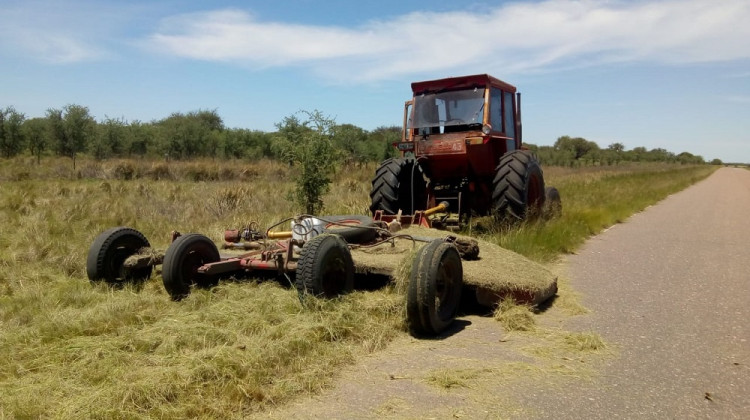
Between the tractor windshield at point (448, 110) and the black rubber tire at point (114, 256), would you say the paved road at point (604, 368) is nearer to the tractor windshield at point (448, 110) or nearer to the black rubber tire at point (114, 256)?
the black rubber tire at point (114, 256)

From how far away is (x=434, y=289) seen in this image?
442cm

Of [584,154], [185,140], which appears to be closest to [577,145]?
[584,154]

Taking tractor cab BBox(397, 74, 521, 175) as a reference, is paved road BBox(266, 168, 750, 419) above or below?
below

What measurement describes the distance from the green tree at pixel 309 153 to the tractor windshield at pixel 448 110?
6.52 feet

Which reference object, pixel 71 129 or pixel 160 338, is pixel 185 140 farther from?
pixel 160 338

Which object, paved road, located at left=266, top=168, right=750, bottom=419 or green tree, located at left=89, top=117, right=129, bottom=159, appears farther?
green tree, located at left=89, top=117, right=129, bottom=159

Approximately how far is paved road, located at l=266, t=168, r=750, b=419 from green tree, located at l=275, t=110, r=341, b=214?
548 centimetres

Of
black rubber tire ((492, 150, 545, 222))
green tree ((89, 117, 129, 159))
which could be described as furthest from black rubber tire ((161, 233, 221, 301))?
green tree ((89, 117, 129, 159))

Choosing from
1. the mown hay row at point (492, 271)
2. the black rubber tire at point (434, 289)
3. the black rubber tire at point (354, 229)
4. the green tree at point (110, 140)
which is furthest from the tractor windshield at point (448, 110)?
the green tree at point (110, 140)

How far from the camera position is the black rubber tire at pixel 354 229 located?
595cm

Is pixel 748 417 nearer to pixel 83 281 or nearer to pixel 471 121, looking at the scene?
pixel 83 281

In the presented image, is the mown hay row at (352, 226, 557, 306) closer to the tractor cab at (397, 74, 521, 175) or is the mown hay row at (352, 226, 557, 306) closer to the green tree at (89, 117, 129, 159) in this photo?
the tractor cab at (397, 74, 521, 175)

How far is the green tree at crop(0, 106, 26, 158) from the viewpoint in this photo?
29.6m

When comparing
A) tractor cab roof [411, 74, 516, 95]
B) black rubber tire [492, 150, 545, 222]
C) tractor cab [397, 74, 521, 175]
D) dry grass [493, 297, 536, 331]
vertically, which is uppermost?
tractor cab roof [411, 74, 516, 95]
